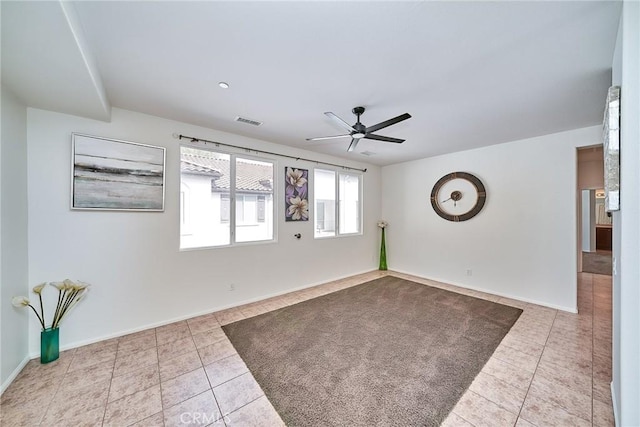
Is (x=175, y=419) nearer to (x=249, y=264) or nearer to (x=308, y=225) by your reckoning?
(x=249, y=264)

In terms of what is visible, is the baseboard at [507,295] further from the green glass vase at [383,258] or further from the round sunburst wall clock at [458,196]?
the round sunburst wall clock at [458,196]

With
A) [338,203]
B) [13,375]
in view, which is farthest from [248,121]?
[13,375]

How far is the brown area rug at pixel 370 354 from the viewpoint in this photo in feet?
5.55

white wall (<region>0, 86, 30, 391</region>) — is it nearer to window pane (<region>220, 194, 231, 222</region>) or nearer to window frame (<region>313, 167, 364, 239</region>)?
window pane (<region>220, 194, 231, 222</region>)

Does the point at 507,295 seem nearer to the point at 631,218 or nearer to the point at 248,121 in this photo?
the point at 631,218

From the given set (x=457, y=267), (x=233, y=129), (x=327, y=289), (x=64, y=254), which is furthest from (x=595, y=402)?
(x=64, y=254)

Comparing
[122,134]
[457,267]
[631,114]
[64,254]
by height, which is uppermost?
[122,134]

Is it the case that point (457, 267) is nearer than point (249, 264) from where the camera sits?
No

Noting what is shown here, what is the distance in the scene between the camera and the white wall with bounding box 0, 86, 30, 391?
189 centimetres

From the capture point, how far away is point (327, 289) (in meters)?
4.26

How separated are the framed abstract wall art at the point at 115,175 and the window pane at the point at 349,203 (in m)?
3.29

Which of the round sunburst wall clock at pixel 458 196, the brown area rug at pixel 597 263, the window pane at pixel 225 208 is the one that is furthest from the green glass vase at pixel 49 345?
the brown area rug at pixel 597 263

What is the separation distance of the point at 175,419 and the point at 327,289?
2899 mm

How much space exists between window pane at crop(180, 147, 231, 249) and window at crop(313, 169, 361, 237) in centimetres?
171
